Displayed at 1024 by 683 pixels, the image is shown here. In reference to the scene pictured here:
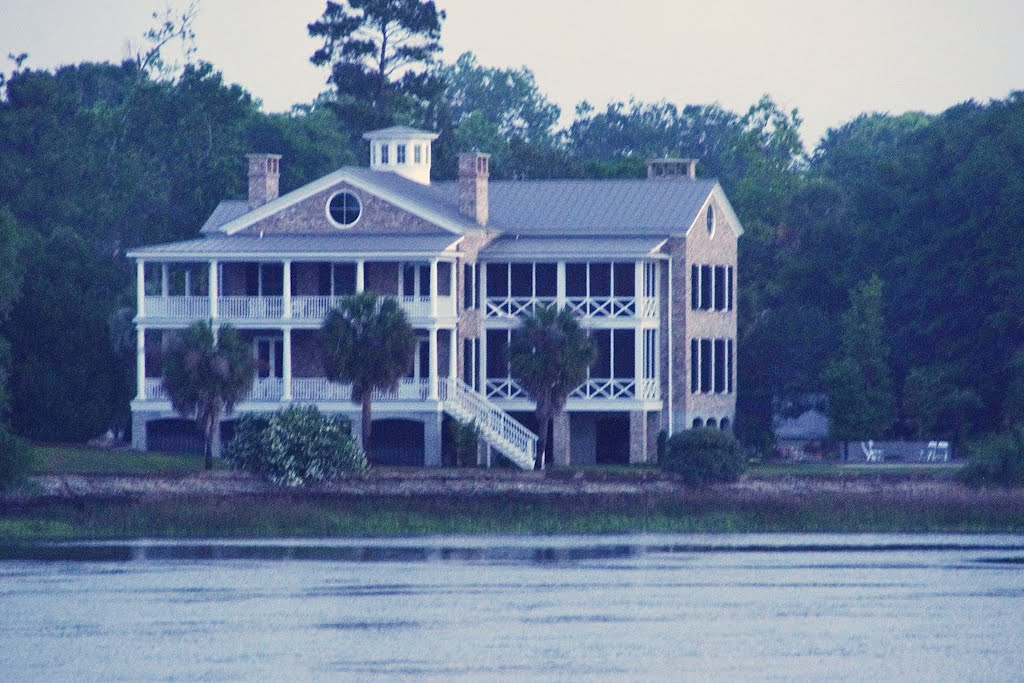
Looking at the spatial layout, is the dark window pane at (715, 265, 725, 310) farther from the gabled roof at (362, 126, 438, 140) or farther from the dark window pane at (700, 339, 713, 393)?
the gabled roof at (362, 126, 438, 140)

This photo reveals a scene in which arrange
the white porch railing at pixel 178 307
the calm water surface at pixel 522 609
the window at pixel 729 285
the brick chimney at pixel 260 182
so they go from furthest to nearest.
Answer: the window at pixel 729 285
the brick chimney at pixel 260 182
the white porch railing at pixel 178 307
the calm water surface at pixel 522 609

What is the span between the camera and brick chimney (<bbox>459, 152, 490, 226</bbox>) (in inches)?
3066

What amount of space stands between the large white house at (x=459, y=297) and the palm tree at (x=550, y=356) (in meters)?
1.70

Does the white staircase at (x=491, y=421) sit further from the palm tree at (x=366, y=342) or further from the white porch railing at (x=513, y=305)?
the palm tree at (x=366, y=342)

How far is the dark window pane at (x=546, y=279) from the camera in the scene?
251 ft

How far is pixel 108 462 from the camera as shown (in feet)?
233

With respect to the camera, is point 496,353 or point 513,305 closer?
point 513,305

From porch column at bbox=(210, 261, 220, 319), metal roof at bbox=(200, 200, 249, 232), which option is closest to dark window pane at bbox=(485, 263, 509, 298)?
porch column at bbox=(210, 261, 220, 319)

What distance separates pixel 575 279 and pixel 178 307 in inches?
406

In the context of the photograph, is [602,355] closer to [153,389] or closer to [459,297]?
[459,297]

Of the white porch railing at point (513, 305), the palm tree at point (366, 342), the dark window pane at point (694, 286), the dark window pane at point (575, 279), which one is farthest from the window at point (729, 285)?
the palm tree at point (366, 342)

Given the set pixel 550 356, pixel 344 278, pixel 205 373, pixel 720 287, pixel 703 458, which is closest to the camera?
pixel 703 458

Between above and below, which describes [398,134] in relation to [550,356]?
above

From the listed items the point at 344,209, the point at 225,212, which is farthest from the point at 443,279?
the point at 225,212
